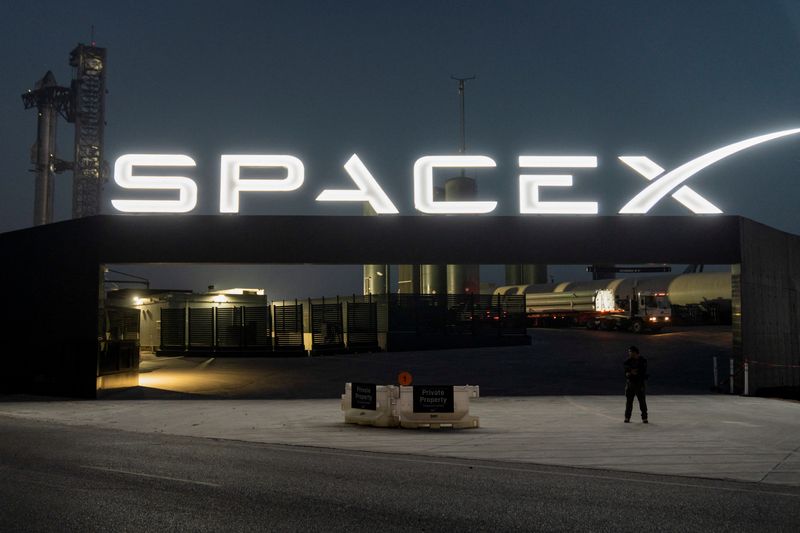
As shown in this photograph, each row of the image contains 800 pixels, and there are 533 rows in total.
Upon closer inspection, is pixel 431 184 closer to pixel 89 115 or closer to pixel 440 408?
pixel 440 408

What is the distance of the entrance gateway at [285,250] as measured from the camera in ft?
82.7

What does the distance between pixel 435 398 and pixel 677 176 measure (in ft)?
47.4

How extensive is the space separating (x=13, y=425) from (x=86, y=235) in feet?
28.4

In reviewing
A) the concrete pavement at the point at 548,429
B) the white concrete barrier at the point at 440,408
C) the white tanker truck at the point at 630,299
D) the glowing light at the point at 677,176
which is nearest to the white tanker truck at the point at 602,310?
the white tanker truck at the point at 630,299

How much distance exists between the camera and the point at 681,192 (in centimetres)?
2662

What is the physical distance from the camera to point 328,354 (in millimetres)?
41062

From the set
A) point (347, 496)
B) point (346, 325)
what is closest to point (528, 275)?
point (346, 325)

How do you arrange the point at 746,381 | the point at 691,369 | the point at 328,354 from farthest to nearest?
1. the point at 328,354
2. the point at 691,369
3. the point at 746,381

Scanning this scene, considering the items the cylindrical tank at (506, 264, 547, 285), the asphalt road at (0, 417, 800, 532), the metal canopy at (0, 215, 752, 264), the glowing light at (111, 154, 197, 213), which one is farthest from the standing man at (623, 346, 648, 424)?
the cylindrical tank at (506, 264, 547, 285)

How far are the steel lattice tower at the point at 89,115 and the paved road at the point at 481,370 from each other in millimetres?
74020

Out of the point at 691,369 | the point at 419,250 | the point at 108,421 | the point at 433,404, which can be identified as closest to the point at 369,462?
the point at 433,404

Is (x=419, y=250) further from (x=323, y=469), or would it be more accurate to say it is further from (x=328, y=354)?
(x=328, y=354)

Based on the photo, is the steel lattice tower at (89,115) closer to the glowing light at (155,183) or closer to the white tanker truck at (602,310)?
the white tanker truck at (602,310)

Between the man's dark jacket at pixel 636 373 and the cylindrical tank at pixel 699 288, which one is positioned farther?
the cylindrical tank at pixel 699 288
